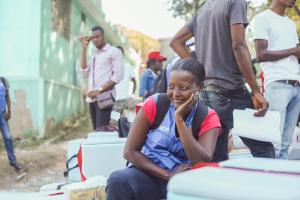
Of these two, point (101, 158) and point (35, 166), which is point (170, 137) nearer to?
point (101, 158)

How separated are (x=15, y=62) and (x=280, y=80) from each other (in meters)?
6.12

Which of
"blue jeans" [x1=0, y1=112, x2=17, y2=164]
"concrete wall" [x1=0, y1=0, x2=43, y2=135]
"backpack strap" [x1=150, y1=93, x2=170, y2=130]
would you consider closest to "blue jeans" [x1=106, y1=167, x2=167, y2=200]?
"backpack strap" [x1=150, y1=93, x2=170, y2=130]

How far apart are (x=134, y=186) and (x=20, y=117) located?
6639mm

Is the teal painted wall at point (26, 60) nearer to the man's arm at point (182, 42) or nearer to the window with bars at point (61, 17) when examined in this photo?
the window with bars at point (61, 17)

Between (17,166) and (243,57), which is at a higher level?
(243,57)

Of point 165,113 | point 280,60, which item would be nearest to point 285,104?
point 280,60

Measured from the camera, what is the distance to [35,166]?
688cm

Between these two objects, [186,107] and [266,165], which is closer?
[266,165]

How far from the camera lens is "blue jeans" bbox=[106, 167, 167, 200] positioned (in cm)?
234

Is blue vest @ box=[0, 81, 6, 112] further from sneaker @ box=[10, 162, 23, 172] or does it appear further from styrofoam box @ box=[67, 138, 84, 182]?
styrofoam box @ box=[67, 138, 84, 182]

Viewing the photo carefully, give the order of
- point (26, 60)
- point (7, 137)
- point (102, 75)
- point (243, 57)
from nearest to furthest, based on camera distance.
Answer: point (243, 57) < point (102, 75) < point (7, 137) < point (26, 60)

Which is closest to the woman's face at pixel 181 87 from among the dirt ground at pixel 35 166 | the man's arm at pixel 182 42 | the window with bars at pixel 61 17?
the man's arm at pixel 182 42

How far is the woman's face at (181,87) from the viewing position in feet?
8.34

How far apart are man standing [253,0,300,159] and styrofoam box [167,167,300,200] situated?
7.82 feet
